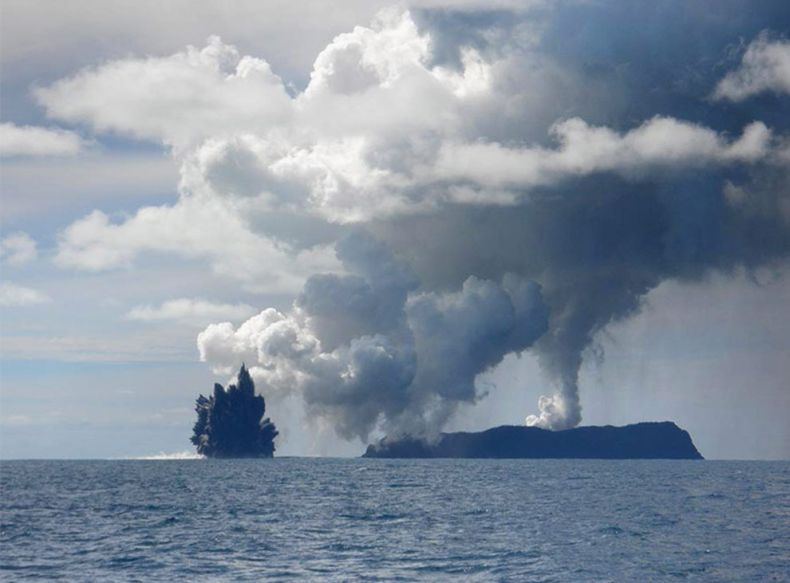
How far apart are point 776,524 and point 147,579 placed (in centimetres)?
6794

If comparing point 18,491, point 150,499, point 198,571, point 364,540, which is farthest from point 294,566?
point 18,491

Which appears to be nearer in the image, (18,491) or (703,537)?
(703,537)

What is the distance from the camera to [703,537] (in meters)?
91.5

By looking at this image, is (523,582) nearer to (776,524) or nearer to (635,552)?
(635,552)

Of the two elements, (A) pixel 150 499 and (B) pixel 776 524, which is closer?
(B) pixel 776 524

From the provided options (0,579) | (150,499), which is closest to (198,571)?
(0,579)

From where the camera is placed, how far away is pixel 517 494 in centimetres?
16000

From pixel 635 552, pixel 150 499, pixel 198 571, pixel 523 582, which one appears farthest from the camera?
pixel 150 499

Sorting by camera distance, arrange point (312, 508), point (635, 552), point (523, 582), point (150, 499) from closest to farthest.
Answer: point (523, 582) < point (635, 552) < point (312, 508) < point (150, 499)

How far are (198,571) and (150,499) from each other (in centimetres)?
8577

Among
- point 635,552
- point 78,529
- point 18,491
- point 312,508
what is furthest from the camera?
point 18,491

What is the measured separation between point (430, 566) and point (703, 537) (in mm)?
31090

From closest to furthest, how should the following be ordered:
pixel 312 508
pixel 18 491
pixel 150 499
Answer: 1. pixel 312 508
2. pixel 150 499
3. pixel 18 491

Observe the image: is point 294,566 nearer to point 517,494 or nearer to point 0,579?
point 0,579
